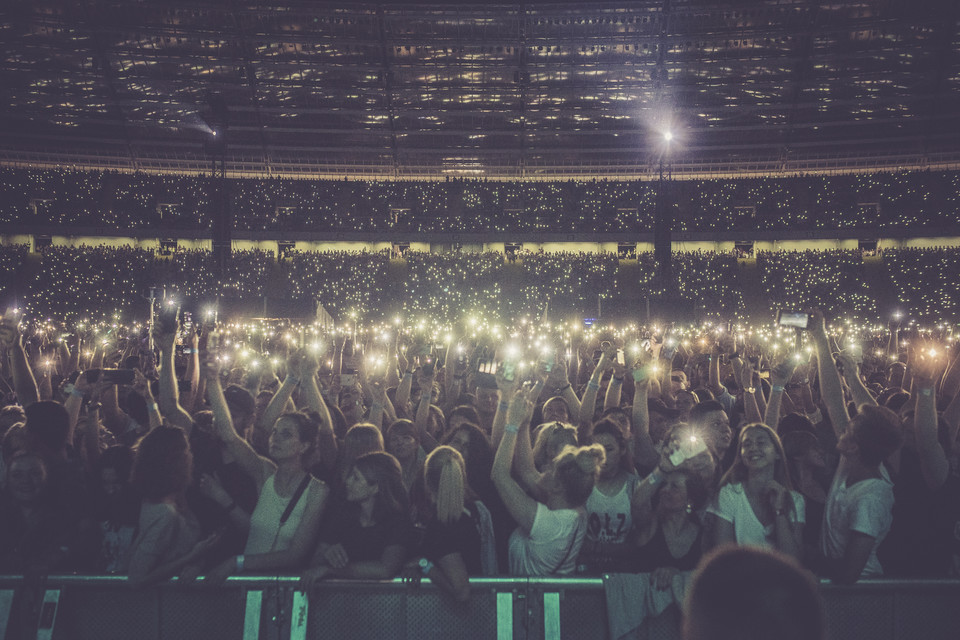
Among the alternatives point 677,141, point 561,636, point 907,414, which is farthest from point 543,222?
point 561,636

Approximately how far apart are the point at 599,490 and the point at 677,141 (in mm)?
29095

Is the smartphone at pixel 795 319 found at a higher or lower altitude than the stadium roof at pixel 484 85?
lower

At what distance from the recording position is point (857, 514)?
3.38m

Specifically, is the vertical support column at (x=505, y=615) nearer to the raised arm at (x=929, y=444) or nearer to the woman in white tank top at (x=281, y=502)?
the woman in white tank top at (x=281, y=502)

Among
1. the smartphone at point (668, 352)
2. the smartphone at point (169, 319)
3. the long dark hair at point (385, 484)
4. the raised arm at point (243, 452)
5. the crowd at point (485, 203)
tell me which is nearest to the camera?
the long dark hair at point (385, 484)

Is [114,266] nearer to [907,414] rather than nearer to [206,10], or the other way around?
[206,10]

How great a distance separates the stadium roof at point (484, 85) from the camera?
2388cm

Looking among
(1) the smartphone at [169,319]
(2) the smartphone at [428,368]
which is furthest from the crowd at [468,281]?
(1) the smartphone at [169,319]

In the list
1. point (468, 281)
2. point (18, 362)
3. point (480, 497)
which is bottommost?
point (468, 281)

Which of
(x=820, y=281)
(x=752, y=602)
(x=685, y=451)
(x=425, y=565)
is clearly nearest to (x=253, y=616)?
(x=425, y=565)

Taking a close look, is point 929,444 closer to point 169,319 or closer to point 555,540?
point 555,540

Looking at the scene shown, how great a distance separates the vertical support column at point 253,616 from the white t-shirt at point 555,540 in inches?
60.9

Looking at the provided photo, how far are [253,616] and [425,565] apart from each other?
3.19ft

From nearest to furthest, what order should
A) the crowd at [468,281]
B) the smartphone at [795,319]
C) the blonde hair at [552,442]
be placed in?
the blonde hair at [552,442]
the smartphone at [795,319]
the crowd at [468,281]
